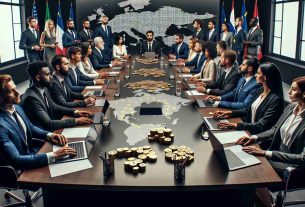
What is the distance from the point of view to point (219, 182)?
2234 millimetres

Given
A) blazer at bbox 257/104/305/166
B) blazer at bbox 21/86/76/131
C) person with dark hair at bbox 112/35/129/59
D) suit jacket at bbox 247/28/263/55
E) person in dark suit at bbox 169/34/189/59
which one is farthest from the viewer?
suit jacket at bbox 247/28/263/55

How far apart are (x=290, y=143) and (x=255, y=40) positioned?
677cm

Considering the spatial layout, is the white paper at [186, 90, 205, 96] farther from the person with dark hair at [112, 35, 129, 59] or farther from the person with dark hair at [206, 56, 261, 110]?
the person with dark hair at [112, 35, 129, 59]

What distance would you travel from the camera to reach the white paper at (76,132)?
3045 millimetres

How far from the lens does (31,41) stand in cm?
803

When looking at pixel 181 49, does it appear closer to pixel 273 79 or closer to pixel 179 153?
pixel 273 79

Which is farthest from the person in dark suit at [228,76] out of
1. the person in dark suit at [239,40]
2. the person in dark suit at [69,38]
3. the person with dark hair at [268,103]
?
the person in dark suit at [69,38]

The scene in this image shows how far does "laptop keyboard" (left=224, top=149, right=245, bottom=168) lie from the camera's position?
2458 millimetres

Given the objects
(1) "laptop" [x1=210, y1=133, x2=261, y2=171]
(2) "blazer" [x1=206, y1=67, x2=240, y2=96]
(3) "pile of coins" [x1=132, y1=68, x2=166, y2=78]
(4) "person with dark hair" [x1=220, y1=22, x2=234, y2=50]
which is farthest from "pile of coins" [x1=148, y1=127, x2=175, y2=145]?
(4) "person with dark hair" [x1=220, y1=22, x2=234, y2=50]

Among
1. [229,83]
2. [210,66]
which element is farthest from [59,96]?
[210,66]

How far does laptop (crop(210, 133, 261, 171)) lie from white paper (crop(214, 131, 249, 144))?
0.14 metres

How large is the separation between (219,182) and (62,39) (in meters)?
8.49

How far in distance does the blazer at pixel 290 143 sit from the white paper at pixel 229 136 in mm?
166

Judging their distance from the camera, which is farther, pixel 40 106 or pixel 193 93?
pixel 193 93
